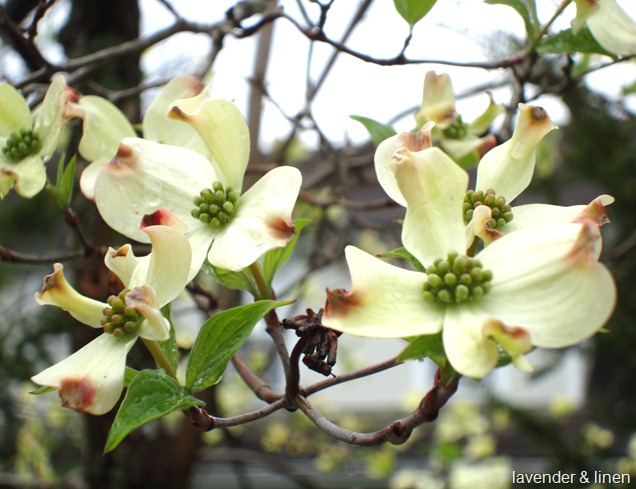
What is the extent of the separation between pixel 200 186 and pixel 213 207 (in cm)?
2

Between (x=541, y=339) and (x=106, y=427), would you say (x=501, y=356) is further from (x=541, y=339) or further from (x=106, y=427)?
(x=106, y=427)

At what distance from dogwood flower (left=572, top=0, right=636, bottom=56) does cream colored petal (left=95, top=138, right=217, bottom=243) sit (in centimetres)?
35

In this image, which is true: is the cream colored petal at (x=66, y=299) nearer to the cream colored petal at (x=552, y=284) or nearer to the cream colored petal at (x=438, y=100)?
the cream colored petal at (x=552, y=284)

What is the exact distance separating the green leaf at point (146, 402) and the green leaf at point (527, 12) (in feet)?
1.45

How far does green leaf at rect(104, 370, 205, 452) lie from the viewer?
1.26 feet

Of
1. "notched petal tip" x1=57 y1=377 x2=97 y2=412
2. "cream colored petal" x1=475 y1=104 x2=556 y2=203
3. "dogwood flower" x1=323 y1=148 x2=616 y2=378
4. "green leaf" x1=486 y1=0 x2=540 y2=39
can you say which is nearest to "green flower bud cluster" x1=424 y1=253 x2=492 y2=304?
"dogwood flower" x1=323 y1=148 x2=616 y2=378

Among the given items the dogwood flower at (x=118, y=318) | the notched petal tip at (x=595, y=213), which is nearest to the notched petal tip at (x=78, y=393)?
the dogwood flower at (x=118, y=318)

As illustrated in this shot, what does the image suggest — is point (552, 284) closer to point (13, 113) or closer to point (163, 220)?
point (163, 220)

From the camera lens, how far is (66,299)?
0.45 m

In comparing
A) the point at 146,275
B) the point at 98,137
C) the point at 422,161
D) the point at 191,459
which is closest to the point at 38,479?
the point at 191,459

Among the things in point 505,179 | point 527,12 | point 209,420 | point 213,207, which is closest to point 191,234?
point 213,207

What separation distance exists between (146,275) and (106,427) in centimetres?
96

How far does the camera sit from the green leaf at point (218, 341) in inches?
17.2

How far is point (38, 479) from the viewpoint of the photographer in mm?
1606
